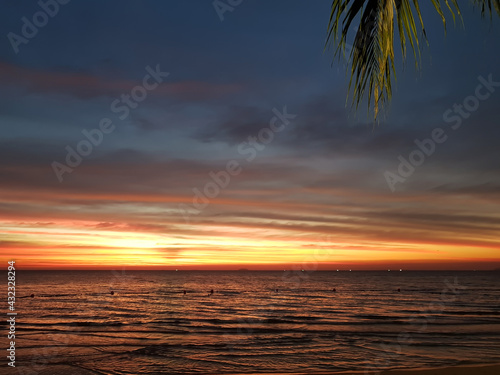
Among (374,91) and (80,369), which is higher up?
(374,91)

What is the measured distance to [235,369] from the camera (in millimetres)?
14219

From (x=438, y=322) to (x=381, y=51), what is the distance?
96.0ft

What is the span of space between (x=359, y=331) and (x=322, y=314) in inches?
390

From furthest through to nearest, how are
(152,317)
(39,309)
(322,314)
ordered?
(39,309) → (322,314) → (152,317)

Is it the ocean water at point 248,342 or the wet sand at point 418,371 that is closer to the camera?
the wet sand at point 418,371

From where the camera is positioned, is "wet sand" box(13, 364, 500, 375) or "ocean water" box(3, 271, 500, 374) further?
"ocean water" box(3, 271, 500, 374)

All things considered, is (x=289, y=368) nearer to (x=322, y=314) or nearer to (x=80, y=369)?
(x=80, y=369)

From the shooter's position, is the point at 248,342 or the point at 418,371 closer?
the point at 418,371

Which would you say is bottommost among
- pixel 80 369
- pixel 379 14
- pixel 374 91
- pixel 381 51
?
pixel 80 369

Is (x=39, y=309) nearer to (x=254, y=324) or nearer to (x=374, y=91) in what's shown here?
(x=254, y=324)

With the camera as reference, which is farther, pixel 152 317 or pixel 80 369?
pixel 152 317

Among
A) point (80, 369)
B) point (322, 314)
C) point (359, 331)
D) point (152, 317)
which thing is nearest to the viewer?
point (80, 369)

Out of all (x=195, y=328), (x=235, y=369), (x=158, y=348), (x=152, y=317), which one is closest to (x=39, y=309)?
(x=152, y=317)

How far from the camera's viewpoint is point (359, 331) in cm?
2397
